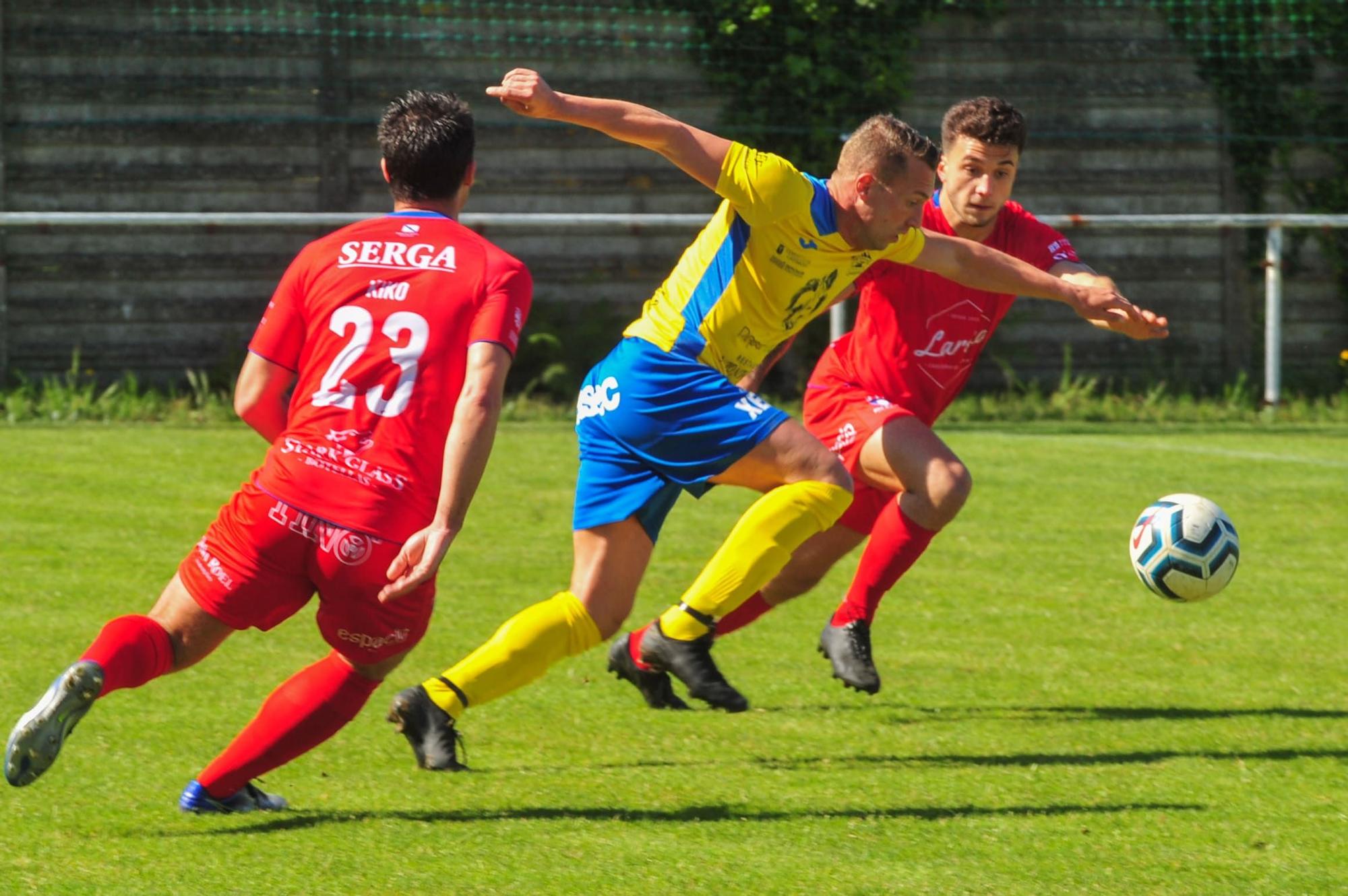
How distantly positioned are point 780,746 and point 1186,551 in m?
1.56

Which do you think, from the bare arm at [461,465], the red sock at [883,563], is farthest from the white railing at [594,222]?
the bare arm at [461,465]

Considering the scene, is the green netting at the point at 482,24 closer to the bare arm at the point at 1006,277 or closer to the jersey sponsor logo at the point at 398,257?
the bare arm at the point at 1006,277

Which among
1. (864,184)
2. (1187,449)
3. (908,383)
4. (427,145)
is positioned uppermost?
(427,145)

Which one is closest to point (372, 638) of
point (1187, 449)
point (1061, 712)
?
point (1061, 712)

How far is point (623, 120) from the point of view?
4.48 metres

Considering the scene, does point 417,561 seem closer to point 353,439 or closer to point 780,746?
point 353,439

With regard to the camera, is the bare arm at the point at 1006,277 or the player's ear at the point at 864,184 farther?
the bare arm at the point at 1006,277

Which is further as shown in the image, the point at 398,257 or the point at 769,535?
the point at 769,535

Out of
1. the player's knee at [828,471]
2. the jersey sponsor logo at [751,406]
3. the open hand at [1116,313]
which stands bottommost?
the player's knee at [828,471]

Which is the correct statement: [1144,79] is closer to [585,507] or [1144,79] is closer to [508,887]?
[585,507]

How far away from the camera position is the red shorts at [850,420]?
5793 mm

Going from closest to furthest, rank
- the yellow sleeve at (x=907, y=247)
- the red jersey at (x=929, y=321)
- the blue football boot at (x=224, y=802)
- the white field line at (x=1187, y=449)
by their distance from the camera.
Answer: the blue football boot at (x=224, y=802), the yellow sleeve at (x=907, y=247), the red jersey at (x=929, y=321), the white field line at (x=1187, y=449)

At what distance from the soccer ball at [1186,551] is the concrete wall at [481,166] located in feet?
29.6

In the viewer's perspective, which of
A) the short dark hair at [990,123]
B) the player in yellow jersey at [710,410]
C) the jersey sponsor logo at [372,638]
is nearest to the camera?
the jersey sponsor logo at [372,638]
